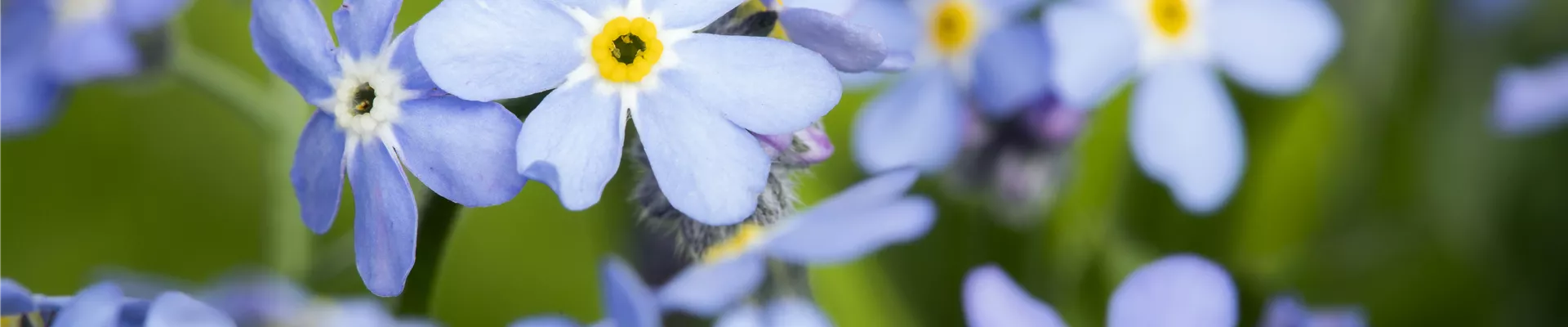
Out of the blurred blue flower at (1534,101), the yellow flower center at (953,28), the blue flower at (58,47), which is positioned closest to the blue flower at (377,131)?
the blue flower at (58,47)

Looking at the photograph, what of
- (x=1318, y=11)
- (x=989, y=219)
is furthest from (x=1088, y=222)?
(x=1318, y=11)

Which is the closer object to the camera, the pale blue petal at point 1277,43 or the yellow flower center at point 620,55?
the yellow flower center at point 620,55

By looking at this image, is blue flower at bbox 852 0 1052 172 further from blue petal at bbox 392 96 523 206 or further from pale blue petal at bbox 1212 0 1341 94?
blue petal at bbox 392 96 523 206

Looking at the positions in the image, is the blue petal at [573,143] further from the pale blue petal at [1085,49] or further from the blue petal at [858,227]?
the pale blue petal at [1085,49]

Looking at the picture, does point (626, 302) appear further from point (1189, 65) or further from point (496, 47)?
point (1189, 65)

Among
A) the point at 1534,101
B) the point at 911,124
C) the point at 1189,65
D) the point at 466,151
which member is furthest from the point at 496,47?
the point at 1534,101
